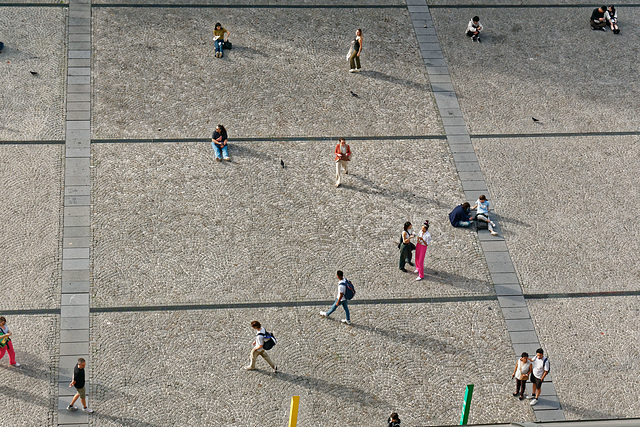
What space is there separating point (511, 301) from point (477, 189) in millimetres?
3243

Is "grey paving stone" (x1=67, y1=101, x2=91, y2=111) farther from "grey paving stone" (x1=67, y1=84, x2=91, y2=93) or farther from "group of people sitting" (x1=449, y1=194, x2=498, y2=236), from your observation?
"group of people sitting" (x1=449, y1=194, x2=498, y2=236)

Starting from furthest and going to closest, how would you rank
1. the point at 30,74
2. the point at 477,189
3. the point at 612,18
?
the point at 612,18 < the point at 30,74 < the point at 477,189

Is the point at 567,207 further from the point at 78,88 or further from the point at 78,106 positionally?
the point at 78,88

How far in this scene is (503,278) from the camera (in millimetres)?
16031

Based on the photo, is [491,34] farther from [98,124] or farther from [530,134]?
[98,124]

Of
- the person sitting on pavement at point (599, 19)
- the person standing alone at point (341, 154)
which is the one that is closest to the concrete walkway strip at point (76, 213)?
the person standing alone at point (341, 154)

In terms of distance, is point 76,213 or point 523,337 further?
point 76,213

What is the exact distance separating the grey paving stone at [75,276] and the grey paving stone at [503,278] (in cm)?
821

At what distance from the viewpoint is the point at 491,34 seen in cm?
2214

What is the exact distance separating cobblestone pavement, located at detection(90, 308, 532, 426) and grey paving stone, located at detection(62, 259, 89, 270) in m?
1.31

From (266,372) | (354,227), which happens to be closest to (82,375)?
(266,372)

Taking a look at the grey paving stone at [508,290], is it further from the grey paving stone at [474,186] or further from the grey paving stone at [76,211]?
the grey paving stone at [76,211]

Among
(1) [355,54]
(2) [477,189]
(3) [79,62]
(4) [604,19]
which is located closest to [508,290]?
(2) [477,189]

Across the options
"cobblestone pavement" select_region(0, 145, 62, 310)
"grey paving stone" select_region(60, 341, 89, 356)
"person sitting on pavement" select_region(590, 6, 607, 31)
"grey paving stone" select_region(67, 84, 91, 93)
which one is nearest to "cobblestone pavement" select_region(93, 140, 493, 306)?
"cobblestone pavement" select_region(0, 145, 62, 310)
